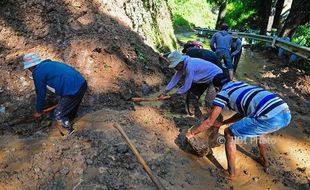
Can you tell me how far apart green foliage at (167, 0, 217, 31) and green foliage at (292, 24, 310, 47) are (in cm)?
1169

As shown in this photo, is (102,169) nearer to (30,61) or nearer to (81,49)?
(30,61)

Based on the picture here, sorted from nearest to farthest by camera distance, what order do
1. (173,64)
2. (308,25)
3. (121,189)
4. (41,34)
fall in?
1. (121,189)
2. (173,64)
3. (41,34)
4. (308,25)

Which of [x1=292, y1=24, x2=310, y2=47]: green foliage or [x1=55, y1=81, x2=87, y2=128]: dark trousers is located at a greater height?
[x1=55, y1=81, x2=87, y2=128]: dark trousers

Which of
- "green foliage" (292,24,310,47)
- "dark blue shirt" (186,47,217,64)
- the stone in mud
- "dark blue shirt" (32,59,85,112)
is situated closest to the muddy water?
the stone in mud

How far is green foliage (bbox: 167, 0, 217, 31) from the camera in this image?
25678 mm

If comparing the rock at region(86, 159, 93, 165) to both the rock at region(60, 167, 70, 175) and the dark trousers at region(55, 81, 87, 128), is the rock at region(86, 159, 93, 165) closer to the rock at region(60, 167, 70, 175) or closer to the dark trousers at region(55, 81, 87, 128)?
the rock at region(60, 167, 70, 175)

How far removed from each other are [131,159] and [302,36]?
9.85 metres

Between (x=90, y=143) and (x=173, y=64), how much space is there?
1.95 metres

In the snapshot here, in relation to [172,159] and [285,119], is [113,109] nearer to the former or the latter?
[172,159]

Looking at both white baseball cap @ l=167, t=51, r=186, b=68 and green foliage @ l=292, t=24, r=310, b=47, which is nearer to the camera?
white baseball cap @ l=167, t=51, r=186, b=68

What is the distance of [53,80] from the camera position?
5402 millimetres

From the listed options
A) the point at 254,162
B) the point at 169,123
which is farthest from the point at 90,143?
the point at 254,162

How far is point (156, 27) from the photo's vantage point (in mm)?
10375

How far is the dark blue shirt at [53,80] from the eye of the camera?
17.5ft
